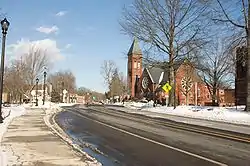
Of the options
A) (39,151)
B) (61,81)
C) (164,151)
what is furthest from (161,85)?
(39,151)

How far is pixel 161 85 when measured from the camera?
3989 inches

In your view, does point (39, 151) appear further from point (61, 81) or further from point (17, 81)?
point (61, 81)

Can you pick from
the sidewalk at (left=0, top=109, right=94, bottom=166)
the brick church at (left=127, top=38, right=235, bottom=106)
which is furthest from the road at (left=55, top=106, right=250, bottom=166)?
the brick church at (left=127, top=38, right=235, bottom=106)

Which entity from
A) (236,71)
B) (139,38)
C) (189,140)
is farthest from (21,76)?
(189,140)

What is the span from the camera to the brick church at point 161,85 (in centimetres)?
8056

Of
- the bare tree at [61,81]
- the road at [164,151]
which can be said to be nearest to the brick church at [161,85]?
the bare tree at [61,81]

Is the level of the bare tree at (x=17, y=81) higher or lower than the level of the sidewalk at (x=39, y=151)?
higher

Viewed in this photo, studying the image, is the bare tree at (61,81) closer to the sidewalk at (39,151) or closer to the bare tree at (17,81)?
the bare tree at (17,81)

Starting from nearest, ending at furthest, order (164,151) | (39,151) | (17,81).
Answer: (39,151), (164,151), (17,81)

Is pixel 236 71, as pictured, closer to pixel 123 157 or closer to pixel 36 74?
pixel 36 74

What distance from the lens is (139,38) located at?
45562 mm

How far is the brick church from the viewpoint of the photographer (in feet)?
264

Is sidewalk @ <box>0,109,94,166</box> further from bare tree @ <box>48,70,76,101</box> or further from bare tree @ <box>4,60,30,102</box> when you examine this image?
bare tree @ <box>48,70,76,101</box>

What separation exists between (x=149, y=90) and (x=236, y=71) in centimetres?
5262
